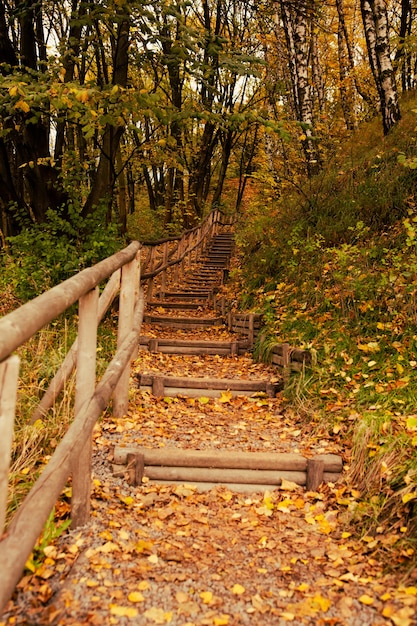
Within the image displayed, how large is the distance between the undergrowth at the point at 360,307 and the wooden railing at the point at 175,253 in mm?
1919

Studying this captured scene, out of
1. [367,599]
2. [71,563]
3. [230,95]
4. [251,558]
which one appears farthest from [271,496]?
[230,95]

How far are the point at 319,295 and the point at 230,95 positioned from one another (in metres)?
18.8

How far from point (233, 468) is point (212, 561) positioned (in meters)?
0.93

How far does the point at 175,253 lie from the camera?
1421cm

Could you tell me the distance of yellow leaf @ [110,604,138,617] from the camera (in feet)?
6.85

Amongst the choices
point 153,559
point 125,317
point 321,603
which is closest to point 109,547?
point 153,559

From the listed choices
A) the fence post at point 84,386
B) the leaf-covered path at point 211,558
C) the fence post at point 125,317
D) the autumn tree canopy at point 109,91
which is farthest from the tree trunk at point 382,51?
the fence post at point 84,386

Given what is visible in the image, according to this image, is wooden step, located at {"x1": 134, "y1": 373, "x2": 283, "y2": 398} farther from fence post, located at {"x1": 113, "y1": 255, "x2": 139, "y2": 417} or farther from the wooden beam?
the wooden beam

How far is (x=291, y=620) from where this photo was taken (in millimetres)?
2182

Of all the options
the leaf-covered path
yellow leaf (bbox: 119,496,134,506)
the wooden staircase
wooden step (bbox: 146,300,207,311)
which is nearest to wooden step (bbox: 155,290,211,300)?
wooden step (bbox: 146,300,207,311)

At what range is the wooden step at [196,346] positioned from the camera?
268 inches

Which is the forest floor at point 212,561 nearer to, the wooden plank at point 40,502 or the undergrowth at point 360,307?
the undergrowth at point 360,307

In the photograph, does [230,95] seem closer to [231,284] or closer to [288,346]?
[231,284]

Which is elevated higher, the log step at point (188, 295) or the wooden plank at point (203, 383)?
the log step at point (188, 295)
